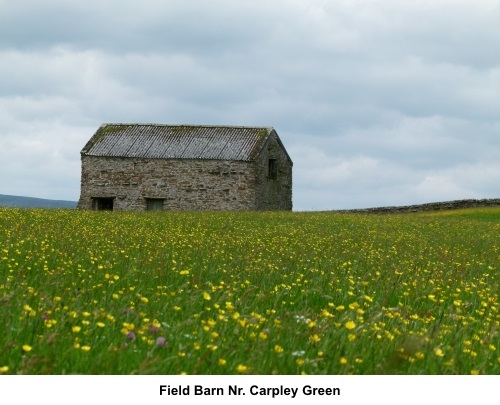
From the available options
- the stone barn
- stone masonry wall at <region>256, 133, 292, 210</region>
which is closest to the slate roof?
the stone barn

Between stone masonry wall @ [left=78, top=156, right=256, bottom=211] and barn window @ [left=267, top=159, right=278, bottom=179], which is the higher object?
barn window @ [left=267, top=159, right=278, bottom=179]

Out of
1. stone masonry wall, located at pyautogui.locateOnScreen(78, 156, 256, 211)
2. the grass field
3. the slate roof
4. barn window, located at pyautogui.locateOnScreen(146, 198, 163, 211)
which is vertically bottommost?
the grass field

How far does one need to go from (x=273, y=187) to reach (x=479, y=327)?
43538mm

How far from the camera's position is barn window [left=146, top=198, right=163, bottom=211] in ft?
158

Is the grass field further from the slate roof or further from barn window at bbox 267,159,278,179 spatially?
barn window at bbox 267,159,278,179

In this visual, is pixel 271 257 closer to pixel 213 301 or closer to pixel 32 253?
pixel 32 253

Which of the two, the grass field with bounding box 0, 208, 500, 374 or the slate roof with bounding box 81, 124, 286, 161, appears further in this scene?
the slate roof with bounding box 81, 124, 286, 161

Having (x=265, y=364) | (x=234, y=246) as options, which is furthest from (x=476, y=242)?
(x=265, y=364)

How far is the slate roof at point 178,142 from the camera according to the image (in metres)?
48.4

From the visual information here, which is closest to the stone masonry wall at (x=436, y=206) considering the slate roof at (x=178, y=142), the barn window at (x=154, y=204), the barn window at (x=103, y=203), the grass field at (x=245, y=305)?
the slate roof at (x=178, y=142)

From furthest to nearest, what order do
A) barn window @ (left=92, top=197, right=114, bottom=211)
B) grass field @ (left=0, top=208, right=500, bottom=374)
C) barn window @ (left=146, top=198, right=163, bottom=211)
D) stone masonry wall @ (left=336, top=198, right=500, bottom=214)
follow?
1. stone masonry wall @ (left=336, top=198, right=500, bottom=214)
2. barn window @ (left=92, top=197, right=114, bottom=211)
3. barn window @ (left=146, top=198, right=163, bottom=211)
4. grass field @ (left=0, top=208, right=500, bottom=374)

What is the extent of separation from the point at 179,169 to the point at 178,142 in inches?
99.5

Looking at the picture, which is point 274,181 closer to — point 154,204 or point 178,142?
point 178,142

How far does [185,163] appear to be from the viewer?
48188 millimetres
